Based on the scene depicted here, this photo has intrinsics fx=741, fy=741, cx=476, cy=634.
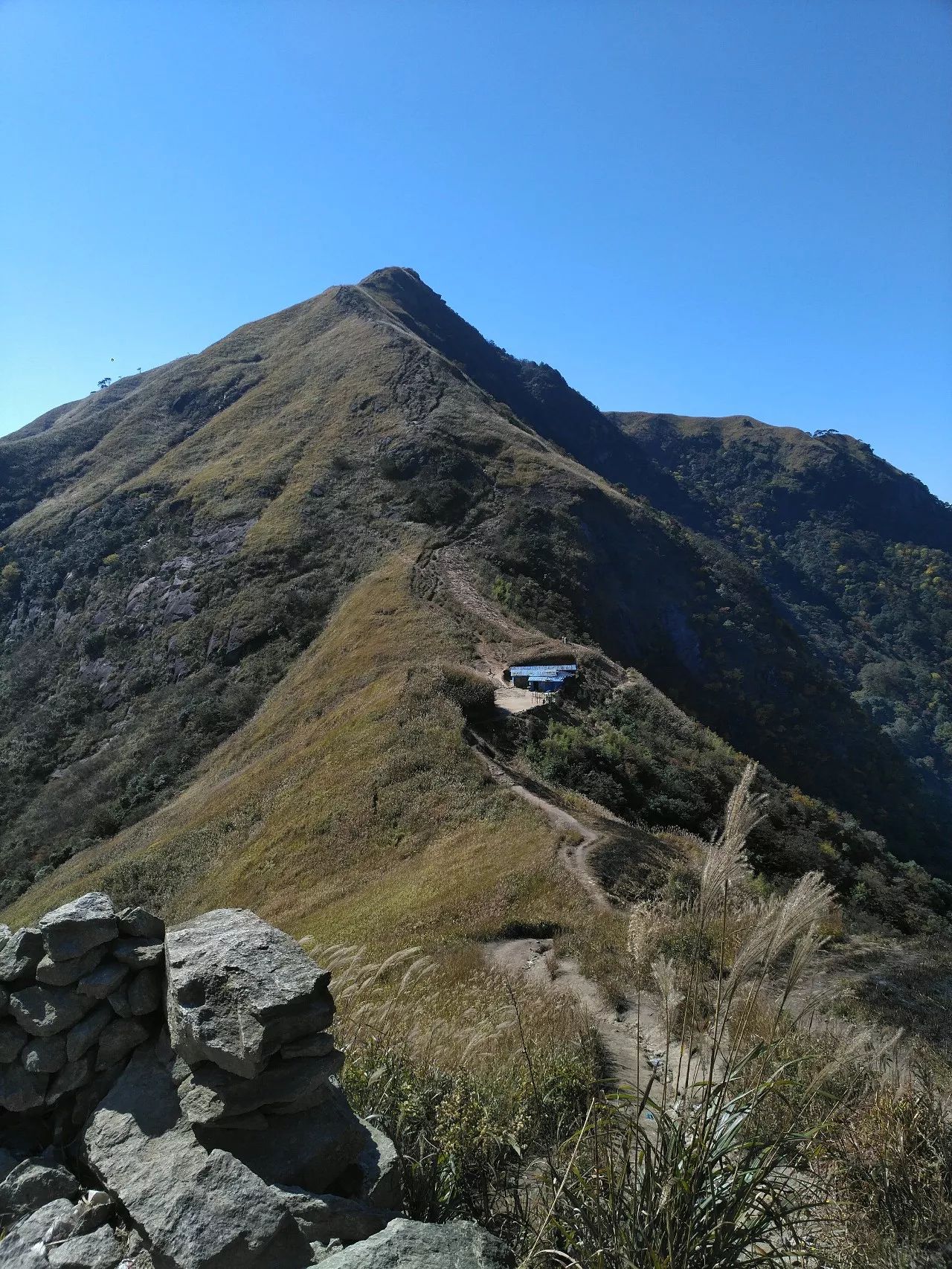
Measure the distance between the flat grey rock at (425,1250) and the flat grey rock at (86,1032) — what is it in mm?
2370

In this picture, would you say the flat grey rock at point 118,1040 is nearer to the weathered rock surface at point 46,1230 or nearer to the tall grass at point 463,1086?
the weathered rock surface at point 46,1230

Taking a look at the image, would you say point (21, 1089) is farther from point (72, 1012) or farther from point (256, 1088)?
point (256, 1088)

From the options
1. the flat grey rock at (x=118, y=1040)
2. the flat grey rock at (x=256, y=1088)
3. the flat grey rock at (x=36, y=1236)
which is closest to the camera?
the flat grey rock at (x=36, y=1236)

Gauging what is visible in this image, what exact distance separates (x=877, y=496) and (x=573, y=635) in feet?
353

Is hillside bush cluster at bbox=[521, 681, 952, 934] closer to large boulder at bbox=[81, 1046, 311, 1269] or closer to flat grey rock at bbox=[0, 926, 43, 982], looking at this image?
large boulder at bbox=[81, 1046, 311, 1269]

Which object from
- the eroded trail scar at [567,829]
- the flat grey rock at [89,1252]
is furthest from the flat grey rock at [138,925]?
the eroded trail scar at [567,829]

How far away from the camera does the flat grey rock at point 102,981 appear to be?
Result: 4.50m

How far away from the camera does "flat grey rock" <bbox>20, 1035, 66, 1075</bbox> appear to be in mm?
4430

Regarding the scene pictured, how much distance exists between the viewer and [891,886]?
21.1m

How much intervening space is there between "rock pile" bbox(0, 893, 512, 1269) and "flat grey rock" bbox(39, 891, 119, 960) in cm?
1

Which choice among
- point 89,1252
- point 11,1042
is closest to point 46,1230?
point 89,1252

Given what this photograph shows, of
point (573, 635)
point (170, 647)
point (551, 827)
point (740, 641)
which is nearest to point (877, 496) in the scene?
point (740, 641)

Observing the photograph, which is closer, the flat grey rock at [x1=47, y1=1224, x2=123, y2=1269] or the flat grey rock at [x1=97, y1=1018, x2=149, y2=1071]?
the flat grey rock at [x1=47, y1=1224, x2=123, y2=1269]

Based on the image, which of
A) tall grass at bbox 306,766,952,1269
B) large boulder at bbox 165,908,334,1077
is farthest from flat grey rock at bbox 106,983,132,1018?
tall grass at bbox 306,766,952,1269
